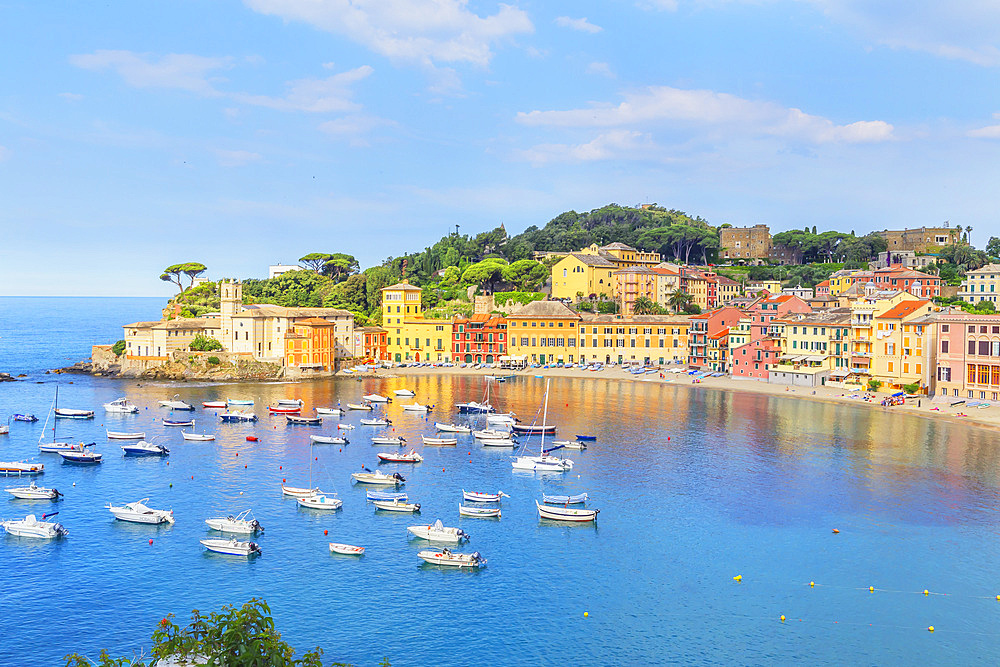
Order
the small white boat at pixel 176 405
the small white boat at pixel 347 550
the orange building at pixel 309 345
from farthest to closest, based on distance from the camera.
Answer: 1. the orange building at pixel 309 345
2. the small white boat at pixel 176 405
3. the small white boat at pixel 347 550

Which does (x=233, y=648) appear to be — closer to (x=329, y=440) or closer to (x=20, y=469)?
(x=20, y=469)

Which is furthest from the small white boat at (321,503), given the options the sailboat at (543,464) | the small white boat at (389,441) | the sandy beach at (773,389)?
the sandy beach at (773,389)

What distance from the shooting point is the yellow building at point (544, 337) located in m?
116

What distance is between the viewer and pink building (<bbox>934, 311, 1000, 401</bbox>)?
76312 millimetres

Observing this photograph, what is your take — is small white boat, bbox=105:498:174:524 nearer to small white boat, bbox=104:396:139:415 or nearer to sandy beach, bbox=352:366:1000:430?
small white boat, bbox=104:396:139:415

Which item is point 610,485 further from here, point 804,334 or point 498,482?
point 804,334

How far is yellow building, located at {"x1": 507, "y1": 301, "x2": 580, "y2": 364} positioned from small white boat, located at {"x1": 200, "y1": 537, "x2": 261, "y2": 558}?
3115 inches

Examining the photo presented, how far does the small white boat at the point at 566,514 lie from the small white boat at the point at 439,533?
17.1ft

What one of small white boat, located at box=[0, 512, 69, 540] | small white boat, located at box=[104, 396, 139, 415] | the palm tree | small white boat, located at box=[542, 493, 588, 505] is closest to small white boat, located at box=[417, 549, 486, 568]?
A: small white boat, located at box=[542, 493, 588, 505]

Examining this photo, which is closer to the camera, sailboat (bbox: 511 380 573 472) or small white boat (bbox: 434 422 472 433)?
sailboat (bbox: 511 380 573 472)

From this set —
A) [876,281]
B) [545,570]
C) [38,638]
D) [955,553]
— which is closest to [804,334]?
[876,281]

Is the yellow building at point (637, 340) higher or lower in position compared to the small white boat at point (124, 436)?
higher

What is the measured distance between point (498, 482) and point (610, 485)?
7.06m

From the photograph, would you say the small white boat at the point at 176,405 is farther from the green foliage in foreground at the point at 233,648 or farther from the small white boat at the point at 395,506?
the green foliage in foreground at the point at 233,648
